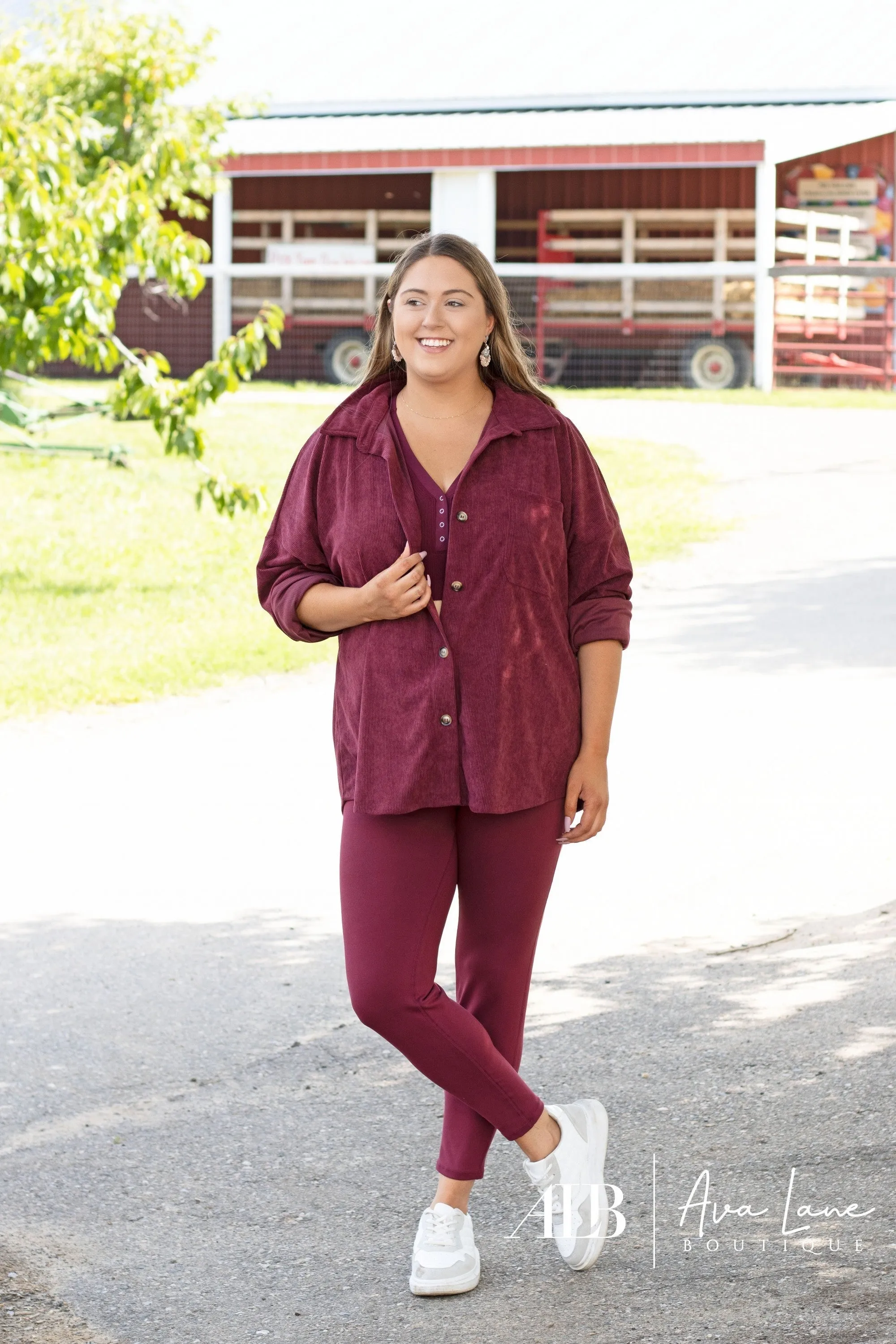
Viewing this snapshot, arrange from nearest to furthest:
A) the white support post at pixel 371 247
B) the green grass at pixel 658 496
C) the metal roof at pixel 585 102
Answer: the green grass at pixel 658 496 → the metal roof at pixel 585 102 → the white support post at pixel 371 247

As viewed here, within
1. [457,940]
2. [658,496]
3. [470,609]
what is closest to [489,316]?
[470,609]

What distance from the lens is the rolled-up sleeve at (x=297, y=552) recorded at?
3.39m

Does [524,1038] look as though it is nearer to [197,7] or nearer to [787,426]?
[787,426]

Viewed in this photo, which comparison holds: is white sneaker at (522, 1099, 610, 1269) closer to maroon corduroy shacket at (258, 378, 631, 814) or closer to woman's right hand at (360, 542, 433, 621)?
maroon corduroy shacket at (258, 378, 631, 814)

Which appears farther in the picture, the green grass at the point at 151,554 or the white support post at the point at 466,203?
the white support post at the point at 466,203

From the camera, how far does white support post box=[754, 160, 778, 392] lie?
73.4 feet

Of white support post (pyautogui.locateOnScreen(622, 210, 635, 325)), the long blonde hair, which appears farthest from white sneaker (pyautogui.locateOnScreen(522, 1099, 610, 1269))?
white support post (pyautogui.locateOnScreen(622, 210, 635, 325))

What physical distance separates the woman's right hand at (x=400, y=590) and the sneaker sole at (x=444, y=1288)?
1246mm

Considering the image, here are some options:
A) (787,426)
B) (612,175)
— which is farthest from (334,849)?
(612,175)

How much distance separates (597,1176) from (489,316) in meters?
1.67

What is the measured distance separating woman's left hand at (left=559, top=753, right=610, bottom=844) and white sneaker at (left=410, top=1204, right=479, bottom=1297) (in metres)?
0.75

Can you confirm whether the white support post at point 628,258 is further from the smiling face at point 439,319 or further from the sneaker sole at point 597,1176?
the sneaker sole at point 597,1176

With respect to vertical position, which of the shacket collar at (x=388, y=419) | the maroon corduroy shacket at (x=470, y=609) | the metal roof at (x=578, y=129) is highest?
the metal roof at (x=578, y=129)

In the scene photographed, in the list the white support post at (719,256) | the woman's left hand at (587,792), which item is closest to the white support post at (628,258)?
the white support post at (719,256)
